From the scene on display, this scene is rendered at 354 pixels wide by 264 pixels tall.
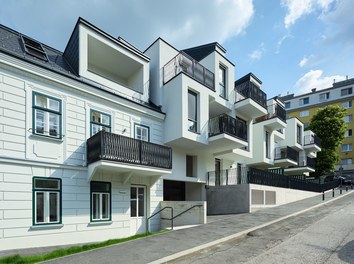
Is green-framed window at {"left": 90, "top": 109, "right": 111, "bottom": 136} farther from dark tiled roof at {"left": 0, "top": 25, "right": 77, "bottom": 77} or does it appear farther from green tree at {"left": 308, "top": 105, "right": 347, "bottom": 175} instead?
green tree at {"left": 308, "top": 105, "right": 347, "bottom": 175}

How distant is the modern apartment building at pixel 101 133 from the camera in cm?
948

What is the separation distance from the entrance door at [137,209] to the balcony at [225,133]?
17.1 feet

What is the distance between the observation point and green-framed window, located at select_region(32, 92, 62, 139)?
10.1m

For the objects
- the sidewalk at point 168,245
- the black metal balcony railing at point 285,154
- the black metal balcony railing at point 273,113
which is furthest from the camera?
the black metal balcony railing at point 285,154

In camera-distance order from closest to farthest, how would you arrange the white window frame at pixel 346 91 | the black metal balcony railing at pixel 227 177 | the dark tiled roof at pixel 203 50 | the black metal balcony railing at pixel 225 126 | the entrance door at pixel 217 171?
1. the black metal balcony railing at pixel 225 126
2. the black metal balcony railing at pixel 227 177
3. the dark tiled roof at pixel 203 50
4. the entrance door at pixel 217 171
5. the white window frame at pixel 346 91

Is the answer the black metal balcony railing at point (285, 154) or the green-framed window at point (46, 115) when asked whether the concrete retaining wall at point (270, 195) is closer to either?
the black metal balcony railing at point (285, 154)

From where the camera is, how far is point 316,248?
808 centimetres

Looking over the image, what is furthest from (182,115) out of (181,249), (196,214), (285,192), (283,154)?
(283,154)

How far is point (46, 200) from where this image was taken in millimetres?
9945

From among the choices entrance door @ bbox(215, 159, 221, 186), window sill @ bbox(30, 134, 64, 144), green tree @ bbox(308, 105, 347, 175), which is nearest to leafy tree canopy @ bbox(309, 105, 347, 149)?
green tree @ bbox(308, 105, 347, 175)

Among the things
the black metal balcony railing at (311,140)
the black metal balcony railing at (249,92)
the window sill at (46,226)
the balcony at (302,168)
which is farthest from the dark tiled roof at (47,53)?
the black metal balcony railing at (311,140)

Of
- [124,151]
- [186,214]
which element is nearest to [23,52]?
[124,151]

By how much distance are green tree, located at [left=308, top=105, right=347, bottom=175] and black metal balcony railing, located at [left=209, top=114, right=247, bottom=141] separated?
86.6ft

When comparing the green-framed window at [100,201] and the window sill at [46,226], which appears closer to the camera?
the window sill at [46,226]
